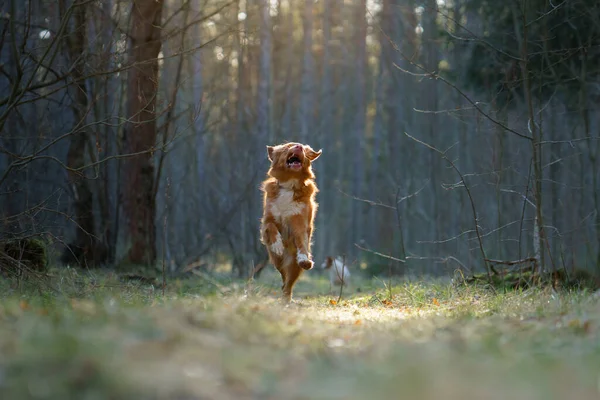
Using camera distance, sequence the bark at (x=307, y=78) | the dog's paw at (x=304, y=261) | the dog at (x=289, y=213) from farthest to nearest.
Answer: the bark at (x=307, y=78)
the dog at (x=289, y=213)
the dog's paw at (x=304, y=261)

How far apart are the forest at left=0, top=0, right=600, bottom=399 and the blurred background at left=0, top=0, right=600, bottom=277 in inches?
4.2

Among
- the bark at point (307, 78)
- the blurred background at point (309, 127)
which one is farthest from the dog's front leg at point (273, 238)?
the bark at point (307, 78)

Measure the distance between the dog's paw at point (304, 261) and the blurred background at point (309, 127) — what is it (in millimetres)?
1043

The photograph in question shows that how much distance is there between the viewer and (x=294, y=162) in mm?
9805

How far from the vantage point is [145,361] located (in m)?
3.58

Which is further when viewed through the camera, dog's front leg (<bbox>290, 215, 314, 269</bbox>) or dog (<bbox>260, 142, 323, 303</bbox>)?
dog (<bbox>260, 142, 323, 303</bbox>)

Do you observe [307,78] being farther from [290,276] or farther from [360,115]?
[290,276]

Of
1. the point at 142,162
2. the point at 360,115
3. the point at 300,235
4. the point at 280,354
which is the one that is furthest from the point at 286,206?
the point at 360,115

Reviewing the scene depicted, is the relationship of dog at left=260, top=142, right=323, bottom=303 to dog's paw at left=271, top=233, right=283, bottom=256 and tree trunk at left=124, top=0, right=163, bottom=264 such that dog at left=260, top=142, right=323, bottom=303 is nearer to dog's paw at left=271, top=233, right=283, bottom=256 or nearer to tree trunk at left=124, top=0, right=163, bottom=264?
dog's paw at left=271, top=233, right=283, bottom=256

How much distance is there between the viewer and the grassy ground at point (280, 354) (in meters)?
3.29

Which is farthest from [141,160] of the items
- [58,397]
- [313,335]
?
[58,397]

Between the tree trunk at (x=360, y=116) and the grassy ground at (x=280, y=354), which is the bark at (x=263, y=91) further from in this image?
the grassy ground at (x=280, y=354)

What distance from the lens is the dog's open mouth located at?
9.77 m

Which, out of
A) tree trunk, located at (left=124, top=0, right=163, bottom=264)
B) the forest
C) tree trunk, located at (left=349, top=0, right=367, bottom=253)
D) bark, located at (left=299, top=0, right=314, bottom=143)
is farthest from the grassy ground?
bark, located at (left=299, top=0, right=314, bottom=143)
